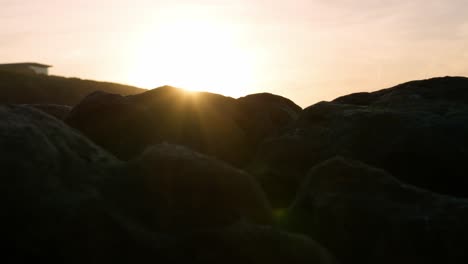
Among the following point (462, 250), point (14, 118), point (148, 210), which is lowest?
point (462, 250)

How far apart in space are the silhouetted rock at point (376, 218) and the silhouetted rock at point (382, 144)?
1902 millimetres

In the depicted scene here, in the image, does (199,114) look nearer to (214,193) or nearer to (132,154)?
(132,154)

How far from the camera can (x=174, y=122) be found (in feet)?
31.7

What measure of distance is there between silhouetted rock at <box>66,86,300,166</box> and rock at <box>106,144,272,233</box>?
3.21 m

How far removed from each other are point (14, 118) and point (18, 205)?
3.35 ft

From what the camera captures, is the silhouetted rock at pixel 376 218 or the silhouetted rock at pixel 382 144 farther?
the silhouetted rock at pixel 382 144

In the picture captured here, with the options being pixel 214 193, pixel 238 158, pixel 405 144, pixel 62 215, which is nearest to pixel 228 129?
pixel 238 158

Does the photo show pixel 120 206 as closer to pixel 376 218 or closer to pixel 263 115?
pixel 376 218

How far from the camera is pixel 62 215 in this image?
14.5 feet

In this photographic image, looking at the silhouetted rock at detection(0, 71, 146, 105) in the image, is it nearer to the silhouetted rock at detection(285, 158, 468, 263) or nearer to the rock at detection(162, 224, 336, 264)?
the silhouetted rock at detection(285, 158, 468, 263)

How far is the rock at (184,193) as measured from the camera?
193 inches

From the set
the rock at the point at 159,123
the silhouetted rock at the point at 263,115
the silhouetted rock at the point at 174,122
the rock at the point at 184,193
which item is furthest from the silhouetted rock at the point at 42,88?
the rock at the point at 184,193

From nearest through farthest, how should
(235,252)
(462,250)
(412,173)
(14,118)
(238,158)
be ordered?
(235,252), (14,118), (462,250), (412,173), (238,158)

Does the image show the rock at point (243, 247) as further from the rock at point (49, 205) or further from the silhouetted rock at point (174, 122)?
the silhouetted rock at point (174, 122)
